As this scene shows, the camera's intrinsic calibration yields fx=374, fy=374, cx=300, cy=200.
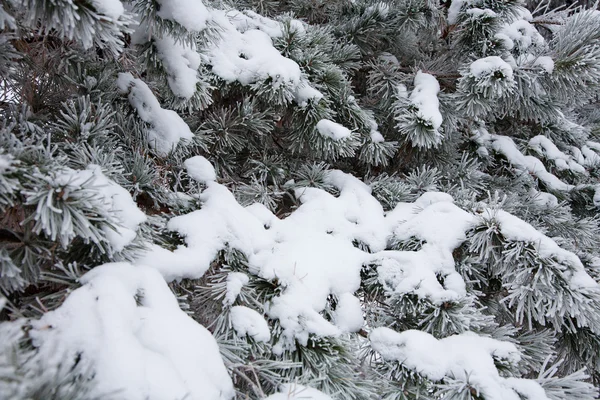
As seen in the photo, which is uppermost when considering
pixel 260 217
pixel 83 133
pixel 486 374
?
pixel 83 133

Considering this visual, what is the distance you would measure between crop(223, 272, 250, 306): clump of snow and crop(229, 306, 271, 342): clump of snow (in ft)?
0.10

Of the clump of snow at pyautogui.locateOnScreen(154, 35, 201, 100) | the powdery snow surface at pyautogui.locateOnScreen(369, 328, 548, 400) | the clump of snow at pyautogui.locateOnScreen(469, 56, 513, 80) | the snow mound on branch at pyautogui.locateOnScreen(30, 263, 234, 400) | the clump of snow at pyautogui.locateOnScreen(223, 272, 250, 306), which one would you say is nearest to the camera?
the snow mound on branch at pyautogui.locateOnScreen(30, 263, 234, 400)

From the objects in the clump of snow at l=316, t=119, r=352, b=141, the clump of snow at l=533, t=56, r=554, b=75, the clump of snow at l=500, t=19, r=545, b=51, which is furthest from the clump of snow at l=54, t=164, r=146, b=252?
the clump of snow at l=500, t=19, r=545, b=51

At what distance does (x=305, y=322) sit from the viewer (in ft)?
2.74

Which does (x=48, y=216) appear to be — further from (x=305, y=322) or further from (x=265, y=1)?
(x=265, y=1)

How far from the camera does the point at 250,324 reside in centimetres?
79

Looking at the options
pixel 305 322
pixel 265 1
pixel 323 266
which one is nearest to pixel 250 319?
pixel 305 322

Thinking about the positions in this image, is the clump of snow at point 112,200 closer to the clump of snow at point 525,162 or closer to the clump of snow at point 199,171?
the clump of snow at point 199,171

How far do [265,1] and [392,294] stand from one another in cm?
160

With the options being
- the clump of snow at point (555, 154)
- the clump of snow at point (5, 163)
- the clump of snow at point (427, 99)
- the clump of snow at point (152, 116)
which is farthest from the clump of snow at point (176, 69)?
the clump of snow at point (555, 154)

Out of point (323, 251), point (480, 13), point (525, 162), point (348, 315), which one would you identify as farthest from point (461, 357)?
point (525, 162)

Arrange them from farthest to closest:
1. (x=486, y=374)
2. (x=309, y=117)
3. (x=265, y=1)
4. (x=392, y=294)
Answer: (x=265, y=1) < (x=309, y=117) < (x=392, y=294) < (x=486, y=374)

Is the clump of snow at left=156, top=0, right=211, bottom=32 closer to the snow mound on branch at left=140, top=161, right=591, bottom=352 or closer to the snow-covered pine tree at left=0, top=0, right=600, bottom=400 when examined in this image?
the snow-covered pine tree at left=0, top=0, right=600, bottom=400

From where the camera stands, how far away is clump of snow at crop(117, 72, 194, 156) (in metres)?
1.11
